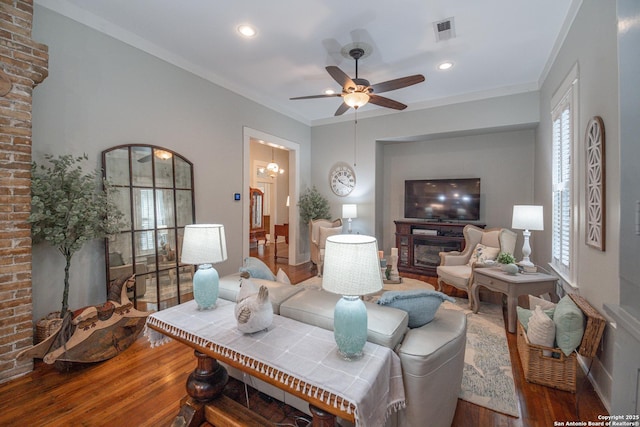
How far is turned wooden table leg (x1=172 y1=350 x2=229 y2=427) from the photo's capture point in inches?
60.9

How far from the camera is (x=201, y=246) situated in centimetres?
175

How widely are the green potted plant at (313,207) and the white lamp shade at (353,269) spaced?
430 cm

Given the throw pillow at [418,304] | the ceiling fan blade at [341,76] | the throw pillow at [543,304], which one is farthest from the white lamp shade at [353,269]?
the ceiling fan blade at [341,76]

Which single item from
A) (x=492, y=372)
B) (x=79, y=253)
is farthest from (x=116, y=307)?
(x=492, y=372)

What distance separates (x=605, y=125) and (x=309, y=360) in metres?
2.46

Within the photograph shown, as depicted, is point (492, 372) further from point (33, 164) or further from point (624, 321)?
point (33, 164)

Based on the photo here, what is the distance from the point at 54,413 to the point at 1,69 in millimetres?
2418

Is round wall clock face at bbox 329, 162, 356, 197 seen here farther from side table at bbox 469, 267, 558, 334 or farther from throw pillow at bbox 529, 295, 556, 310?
throw pillow at bbox 529, 295, 556, 310

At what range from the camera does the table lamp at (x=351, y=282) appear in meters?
1.15

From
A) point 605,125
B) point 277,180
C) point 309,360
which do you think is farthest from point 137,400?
point 277,180

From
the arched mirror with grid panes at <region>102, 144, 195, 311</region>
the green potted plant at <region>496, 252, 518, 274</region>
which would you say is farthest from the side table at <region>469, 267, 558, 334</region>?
the arched mirror with grid panes at <region>102, 144, 195, 311</region>

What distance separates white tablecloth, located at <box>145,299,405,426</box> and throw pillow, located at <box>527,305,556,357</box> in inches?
56.3

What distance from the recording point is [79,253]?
99.4 inches

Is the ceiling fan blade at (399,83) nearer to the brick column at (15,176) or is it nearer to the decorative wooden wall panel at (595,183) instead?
the decorative wooden wall panel at (595,183)
